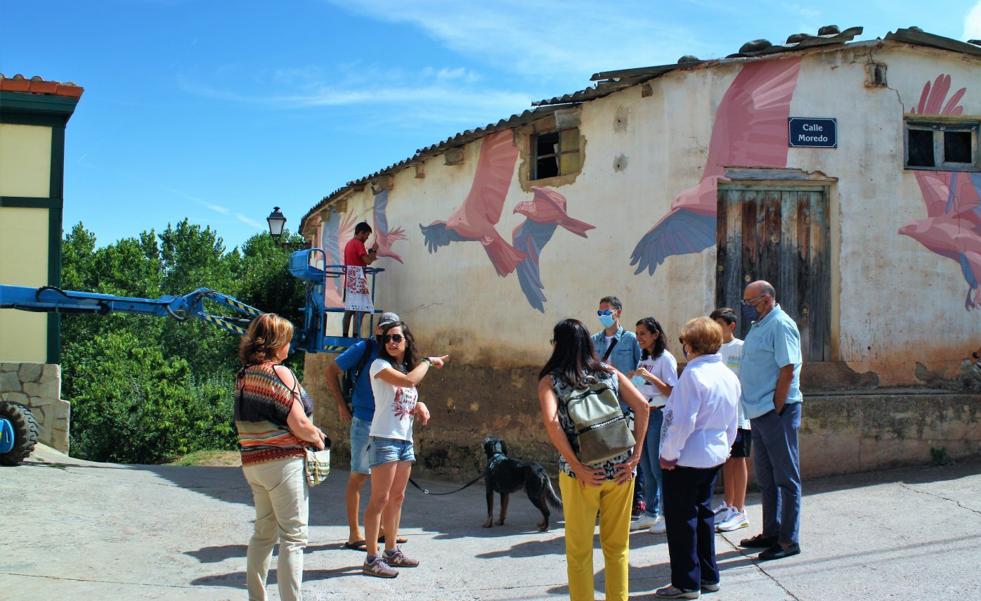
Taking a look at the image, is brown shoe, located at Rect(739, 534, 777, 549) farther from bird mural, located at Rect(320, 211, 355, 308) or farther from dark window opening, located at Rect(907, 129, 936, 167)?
bird mural, located at Rect(320, 211, 355, 308)

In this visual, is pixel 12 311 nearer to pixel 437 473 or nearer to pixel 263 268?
pixel 437 473

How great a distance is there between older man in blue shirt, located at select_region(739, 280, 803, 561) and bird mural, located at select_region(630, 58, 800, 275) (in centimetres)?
273

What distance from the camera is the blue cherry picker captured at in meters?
10.4

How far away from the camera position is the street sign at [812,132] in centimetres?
860

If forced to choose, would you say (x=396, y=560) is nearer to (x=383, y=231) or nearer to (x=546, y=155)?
(x=546, y=155)

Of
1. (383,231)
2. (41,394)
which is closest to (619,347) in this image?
(383,231)

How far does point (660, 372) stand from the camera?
6418 millimetres

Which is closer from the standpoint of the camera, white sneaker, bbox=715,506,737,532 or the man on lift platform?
white sneaker, bbox=715,506,737,532

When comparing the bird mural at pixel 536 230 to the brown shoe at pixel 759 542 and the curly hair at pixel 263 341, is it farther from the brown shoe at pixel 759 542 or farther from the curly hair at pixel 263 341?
the curly hair at pixel 263 341

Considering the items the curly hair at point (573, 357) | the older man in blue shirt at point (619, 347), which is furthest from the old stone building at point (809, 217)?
the curly hair at point (573, 357)

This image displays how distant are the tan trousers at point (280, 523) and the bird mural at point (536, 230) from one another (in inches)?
211

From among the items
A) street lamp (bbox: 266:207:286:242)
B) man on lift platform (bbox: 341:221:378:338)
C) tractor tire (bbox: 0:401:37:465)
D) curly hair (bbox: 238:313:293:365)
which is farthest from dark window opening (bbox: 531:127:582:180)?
street lamp (bbox: 266:207:286:242)

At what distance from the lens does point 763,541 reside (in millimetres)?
5859

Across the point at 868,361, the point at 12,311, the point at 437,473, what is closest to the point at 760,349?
the point at 868,361
